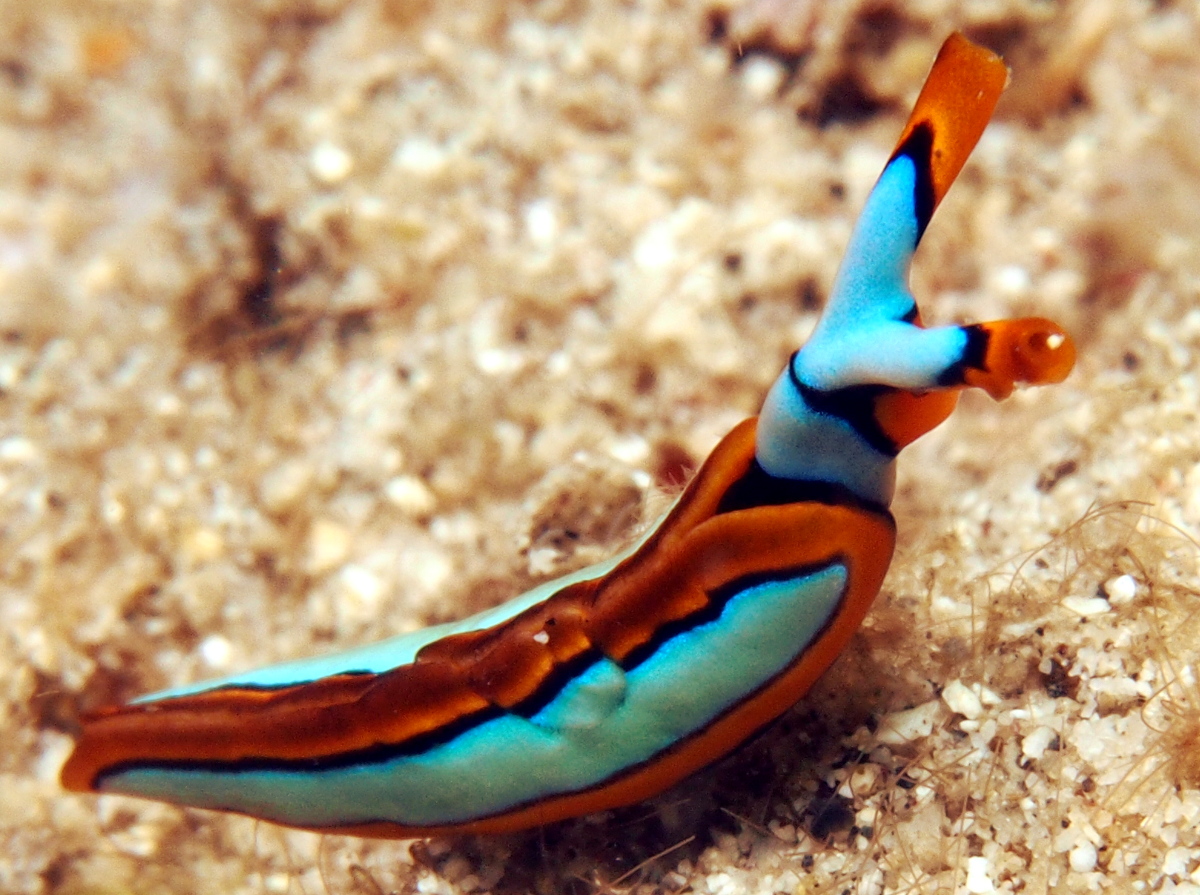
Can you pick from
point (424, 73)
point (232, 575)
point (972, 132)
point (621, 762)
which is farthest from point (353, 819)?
point (424, 73)

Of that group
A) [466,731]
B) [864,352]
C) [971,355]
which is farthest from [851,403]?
[466,731]

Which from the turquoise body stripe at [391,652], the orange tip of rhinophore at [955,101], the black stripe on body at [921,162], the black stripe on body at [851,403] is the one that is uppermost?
the orange tip of rhinophore at [955,101]

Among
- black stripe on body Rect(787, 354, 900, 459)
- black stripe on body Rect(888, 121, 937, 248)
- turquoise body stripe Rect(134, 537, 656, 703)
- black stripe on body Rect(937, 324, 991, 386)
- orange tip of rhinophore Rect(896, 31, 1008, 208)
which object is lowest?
turquoise body stripe Rect(134, 537, 656, 703)

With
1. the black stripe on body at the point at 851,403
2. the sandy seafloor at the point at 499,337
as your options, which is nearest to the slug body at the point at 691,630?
the black stripe on body at the point at 851,403

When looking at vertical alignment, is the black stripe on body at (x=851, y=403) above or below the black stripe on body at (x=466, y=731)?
above

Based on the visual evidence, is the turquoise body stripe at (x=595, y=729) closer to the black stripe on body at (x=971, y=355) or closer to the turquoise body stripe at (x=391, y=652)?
the turquoise body stripe at (x=391, y=652)

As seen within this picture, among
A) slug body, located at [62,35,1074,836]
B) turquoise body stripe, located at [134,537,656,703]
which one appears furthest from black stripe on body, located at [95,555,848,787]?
turquoise body stripe, located at [134,537,656,703]

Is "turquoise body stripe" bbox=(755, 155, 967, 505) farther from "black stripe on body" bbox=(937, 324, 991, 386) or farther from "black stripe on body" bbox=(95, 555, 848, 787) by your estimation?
"black stripe on body" bbox=(95, 555, 848, 787)

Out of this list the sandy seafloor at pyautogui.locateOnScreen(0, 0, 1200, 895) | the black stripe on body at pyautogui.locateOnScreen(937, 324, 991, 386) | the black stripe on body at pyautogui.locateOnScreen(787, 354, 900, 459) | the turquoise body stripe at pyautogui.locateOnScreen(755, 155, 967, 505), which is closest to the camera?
the black stripe on body at pyautogui.locateOnScreen(937, 324, 991, 386)
